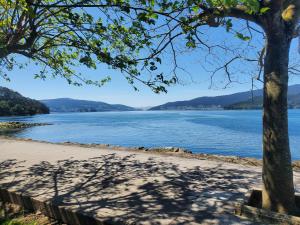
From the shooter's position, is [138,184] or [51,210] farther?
[138,184]

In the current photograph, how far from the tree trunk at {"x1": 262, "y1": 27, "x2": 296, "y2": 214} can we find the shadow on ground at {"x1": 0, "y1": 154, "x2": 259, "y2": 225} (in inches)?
34.5

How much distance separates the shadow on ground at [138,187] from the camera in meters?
5.61

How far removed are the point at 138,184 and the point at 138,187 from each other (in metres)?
0.25

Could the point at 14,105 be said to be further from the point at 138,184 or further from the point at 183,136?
the point at 138,184

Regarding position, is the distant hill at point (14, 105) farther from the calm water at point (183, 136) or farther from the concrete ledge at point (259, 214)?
the concrete ledge at point (259, 214)

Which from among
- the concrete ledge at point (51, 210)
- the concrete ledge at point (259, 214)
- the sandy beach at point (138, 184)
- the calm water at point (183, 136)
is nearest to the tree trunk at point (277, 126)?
the concrete ledge at point (259, 214)

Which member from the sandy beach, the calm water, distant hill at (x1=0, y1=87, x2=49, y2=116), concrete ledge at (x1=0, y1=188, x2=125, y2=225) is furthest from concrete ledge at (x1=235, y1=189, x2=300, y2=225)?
distant hill at (x1=0, y1=87, x2=49, y2=116)

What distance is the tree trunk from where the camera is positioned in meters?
5.12

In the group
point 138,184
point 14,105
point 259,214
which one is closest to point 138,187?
point 138,184

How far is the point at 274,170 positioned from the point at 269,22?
8.29ft

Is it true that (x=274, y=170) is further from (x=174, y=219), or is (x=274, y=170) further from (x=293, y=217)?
(x=174, y=219)

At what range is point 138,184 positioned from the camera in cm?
753

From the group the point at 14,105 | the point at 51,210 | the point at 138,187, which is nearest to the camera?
the point at 51,210

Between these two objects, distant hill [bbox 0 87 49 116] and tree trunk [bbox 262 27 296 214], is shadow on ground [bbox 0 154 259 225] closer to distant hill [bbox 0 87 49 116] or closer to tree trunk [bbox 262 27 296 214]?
tree trunk [bbox 262 27 296 214]
